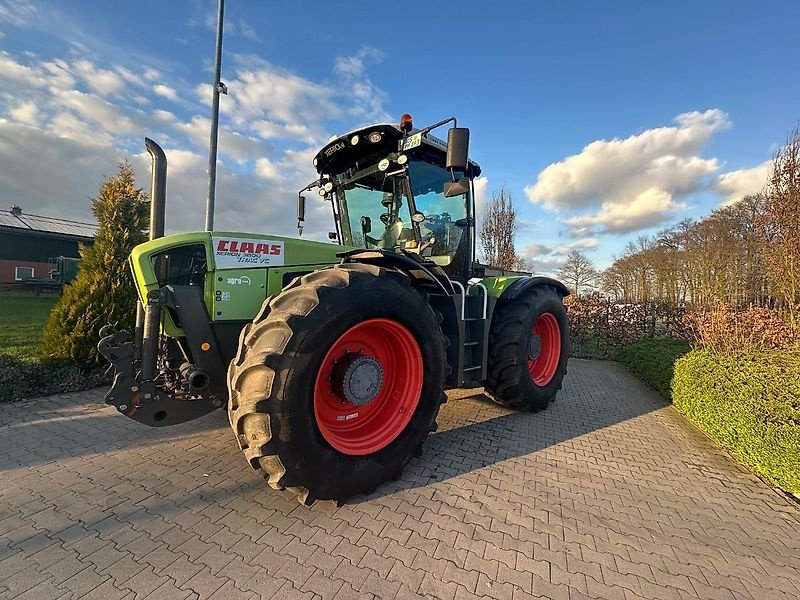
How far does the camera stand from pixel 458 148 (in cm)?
328

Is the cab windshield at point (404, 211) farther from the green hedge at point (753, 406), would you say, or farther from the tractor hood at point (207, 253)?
the green hedge at point (753, 406)

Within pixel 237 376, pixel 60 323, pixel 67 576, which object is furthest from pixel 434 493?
pixel 60 323

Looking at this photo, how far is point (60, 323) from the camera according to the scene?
5.61m

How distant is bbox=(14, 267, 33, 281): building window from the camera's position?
22562 millimetres

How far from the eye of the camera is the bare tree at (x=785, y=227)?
Answer: 8.23 metres

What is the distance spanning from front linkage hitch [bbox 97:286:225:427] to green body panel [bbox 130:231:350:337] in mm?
158

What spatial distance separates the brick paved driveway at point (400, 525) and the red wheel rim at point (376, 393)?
0.40 m

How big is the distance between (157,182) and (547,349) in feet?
15.8

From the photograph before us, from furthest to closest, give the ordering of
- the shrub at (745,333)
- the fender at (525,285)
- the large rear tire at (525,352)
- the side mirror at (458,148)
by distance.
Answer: the shrub at (745,333) → the fender at (525,285) → the large rear tire at (525,352) → the side mirror at (458,148)

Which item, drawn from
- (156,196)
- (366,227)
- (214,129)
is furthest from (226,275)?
(214,129)

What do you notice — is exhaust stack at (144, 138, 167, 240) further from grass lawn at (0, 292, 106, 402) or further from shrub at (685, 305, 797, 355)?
shrub at (685, 305, 797, 355)

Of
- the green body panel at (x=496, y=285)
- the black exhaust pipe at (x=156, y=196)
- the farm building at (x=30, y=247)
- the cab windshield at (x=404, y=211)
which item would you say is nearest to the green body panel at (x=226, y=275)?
the black exhaust pipe at (x=156, y=196)

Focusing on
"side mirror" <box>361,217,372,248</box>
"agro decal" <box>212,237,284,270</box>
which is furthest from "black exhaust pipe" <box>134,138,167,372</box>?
"side mirror" <box>361,217,372,248</box>

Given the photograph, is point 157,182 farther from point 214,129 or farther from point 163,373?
point 214,129
